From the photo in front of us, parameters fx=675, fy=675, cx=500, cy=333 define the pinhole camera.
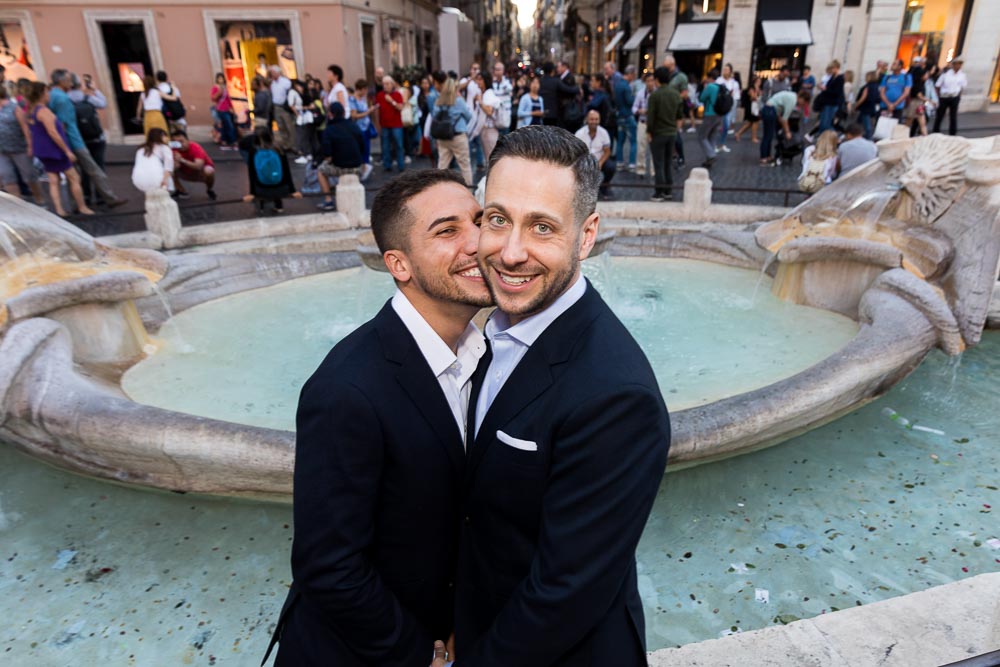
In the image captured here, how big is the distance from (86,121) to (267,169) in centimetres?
296

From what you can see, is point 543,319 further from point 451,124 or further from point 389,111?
point 389,111

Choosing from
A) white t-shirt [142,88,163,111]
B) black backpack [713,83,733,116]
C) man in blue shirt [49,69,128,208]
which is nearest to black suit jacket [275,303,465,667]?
man in blue shirt [49,69,128,208]

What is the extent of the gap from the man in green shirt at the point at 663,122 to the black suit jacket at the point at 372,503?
870 centimetres

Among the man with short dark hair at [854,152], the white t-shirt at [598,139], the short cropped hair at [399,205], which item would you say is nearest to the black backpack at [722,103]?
the white t-shirt at [598,139]

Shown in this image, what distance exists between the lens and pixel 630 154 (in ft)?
42.3

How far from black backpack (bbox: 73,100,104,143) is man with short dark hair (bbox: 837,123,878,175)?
405 inches

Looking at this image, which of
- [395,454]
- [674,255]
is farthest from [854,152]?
[395,454]

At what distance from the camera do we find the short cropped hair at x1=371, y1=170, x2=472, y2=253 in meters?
1.70

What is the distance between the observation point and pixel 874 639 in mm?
2215

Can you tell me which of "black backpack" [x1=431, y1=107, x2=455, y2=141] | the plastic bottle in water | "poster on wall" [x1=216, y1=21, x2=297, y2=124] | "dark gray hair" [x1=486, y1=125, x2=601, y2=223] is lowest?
the plastic bottle in water

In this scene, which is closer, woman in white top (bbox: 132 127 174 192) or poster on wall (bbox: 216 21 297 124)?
woman in white top (bbox: 132 127 174 192)

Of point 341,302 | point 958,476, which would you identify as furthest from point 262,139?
point 958,476

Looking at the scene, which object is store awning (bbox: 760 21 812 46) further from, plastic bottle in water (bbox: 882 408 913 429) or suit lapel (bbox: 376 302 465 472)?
suit lapel (bbox: 376 302 465 472)

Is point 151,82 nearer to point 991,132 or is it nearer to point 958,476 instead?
point 958,476
